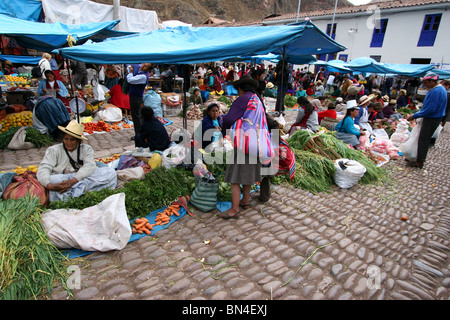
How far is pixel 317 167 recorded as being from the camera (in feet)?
17.3

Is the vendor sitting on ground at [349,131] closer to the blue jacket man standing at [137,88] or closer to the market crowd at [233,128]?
Answer: the market crowd at [233,128]

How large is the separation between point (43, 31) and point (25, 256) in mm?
5741

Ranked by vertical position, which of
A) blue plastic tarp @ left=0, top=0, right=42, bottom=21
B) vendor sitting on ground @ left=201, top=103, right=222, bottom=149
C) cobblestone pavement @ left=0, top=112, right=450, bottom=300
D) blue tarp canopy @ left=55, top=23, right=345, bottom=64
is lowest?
cobblestone pavement @ left=0, top=112, right=450, bottom=300

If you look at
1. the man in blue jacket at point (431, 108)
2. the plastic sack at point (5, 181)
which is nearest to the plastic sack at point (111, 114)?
the plastic sack at point (5, 181)

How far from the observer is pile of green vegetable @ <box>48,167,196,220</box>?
3.60 m

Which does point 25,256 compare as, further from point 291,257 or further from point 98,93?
point 98,93

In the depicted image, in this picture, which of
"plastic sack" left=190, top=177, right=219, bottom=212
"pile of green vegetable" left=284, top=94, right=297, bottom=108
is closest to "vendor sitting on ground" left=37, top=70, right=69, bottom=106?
"plastic sack" left=190, top=177, right=219, bottom=212

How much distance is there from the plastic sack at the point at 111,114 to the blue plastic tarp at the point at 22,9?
3.45 meters

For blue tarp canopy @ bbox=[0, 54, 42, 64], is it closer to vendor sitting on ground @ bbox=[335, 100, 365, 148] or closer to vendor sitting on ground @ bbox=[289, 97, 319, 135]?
vendor sitting on ground @ bbox=[289, 97, 319, 135]

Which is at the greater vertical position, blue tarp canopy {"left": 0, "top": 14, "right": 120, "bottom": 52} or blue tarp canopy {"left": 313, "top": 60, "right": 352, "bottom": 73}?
blue tarp canopy {"left": 0, "top": 14, "right": 120, "bottom": 52}

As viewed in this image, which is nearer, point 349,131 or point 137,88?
point 349,131

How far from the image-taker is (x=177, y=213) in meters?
3.91

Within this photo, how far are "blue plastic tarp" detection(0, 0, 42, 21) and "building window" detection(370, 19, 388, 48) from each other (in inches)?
1039

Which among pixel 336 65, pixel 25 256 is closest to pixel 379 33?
pixel 336 65
